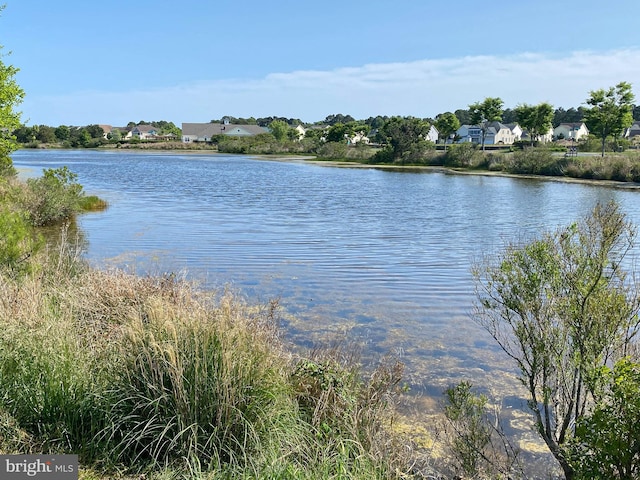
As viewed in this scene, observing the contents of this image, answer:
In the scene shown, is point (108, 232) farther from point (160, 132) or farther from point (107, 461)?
point (160, 132)

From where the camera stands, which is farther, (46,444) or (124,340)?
(124,340)

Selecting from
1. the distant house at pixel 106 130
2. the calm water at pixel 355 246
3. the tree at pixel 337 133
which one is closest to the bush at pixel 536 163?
the calm water at pixel 355 246

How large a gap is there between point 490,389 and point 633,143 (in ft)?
262

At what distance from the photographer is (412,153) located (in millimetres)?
68438

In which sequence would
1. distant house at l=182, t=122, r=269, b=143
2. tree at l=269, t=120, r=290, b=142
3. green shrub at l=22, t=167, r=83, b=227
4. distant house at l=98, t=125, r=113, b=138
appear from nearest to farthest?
green shrub at l=22, t=167, r=83, b=227 < tree at l=269, t=120, r=290, b=142 < distant house at l=182, t=122, r=269, b=143 < distant house at l=98, t=125, r=113, b=138

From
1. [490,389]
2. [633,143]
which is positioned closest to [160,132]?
[633,143]

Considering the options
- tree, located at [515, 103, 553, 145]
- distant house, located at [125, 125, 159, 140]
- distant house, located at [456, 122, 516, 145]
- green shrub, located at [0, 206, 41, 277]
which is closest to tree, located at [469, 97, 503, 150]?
tree, located at [515, 103, 553, 145]

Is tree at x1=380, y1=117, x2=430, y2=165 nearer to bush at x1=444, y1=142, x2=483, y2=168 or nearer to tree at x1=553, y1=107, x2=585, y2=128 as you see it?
bush at x1=444, y1=142, x2=483, y2=168

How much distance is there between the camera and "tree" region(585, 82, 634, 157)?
50.5 m

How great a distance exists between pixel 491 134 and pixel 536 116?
40.2 m

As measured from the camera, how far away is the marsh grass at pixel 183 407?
412 centimetres

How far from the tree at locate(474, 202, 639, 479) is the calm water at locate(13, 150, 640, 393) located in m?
2.09

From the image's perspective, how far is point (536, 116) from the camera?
67.1 meters

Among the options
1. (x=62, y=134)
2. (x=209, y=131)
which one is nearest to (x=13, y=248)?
(x=209, y=131)
